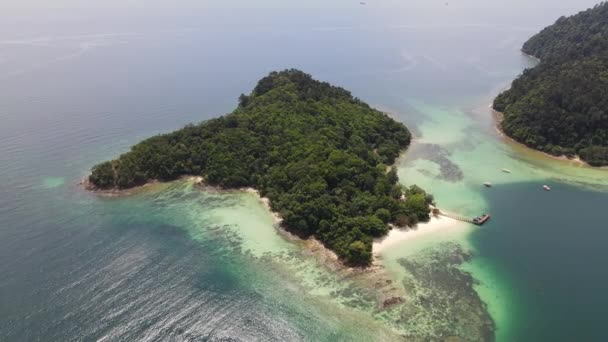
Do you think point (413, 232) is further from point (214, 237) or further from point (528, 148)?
point (528, 148)

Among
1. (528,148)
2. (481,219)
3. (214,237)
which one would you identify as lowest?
(214,237)

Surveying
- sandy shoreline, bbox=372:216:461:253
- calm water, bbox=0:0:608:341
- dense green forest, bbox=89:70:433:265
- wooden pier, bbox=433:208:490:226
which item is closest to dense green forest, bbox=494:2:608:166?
calm water, bbox=0:0:608:341

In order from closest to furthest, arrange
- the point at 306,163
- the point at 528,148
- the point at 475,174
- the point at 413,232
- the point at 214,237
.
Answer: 1. the point at 413,232
2. the point at 214,237
3. the point at 306,163
4. the point at 475,174
5. the point at 528,148

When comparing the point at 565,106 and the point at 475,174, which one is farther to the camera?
the point at 565,106

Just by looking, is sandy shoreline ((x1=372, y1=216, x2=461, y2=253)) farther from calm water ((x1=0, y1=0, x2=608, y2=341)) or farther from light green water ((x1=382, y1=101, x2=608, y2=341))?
calm water ((x1=0, y1=0, x2=608, y2=341))

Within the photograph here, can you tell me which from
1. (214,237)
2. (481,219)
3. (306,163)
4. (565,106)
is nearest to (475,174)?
(481,219)

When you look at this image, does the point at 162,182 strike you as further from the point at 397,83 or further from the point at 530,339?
the point at 397,83
